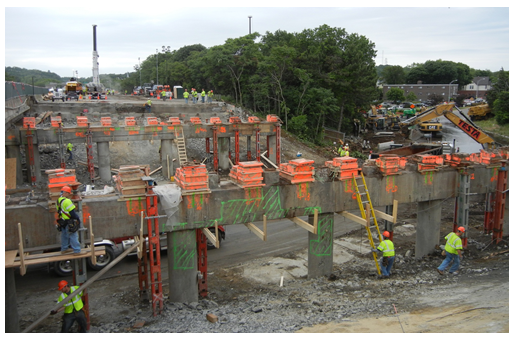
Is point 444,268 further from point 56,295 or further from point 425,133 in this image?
point 425,133

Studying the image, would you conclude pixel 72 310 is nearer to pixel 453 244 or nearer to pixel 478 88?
pixel 453 244

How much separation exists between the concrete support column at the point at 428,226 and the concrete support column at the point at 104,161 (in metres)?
18.2

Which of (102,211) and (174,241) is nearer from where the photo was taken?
(102,211)

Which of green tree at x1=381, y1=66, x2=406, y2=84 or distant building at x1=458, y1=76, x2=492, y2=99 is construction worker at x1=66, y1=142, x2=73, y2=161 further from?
green tree at x1=381, y1=66, x2=406, y2=84

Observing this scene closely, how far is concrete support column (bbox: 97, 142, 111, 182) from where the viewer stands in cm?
2677

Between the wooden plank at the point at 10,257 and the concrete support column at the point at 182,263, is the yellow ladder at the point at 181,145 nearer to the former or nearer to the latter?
the concrete support column at the point at 182,263

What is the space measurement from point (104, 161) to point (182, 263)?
1616 cm

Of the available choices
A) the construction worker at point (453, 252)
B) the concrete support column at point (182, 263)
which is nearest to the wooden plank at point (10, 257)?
the concrete support column at point (182, 263)

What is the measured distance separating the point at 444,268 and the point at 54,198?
12.1 metres

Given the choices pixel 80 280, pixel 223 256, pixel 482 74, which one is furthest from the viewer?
pixel 482 74

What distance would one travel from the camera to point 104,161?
1068 inches

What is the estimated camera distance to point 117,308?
13.7 m

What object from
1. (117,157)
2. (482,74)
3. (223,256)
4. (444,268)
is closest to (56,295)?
(223,256)

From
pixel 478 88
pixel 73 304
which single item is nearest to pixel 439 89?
pixel 478 88
